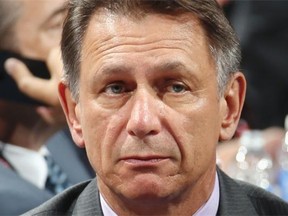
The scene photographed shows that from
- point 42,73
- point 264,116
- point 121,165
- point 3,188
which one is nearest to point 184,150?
point 121,165

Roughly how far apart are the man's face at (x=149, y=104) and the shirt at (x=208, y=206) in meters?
0.07

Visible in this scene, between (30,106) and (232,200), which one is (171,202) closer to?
(232,200)

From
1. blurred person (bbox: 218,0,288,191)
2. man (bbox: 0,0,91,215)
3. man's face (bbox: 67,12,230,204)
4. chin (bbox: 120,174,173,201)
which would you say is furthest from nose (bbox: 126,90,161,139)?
blurred person (bbox: 218,0,288,191)

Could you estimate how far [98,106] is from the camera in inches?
108

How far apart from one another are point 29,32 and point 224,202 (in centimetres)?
177

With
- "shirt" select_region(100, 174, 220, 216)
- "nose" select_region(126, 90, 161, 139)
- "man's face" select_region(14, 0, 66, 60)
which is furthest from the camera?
"man's face" select_region(14, 0, 66, 60)

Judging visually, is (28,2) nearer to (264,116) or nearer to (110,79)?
(110,79)

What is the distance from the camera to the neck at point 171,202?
271cm

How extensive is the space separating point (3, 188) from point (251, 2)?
3656 millimetres

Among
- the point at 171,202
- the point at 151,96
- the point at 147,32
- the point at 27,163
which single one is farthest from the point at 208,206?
the point at 27,163

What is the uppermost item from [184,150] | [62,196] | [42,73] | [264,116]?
[184,150]

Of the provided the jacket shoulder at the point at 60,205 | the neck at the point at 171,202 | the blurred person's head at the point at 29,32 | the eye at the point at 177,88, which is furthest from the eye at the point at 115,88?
the blurred person's head at the point at 29,32

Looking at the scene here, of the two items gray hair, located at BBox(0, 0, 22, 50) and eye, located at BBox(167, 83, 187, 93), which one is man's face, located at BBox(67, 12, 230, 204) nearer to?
eye, located at BBox(167, 83, 187, 93)

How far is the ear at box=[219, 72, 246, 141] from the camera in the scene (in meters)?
2.86
